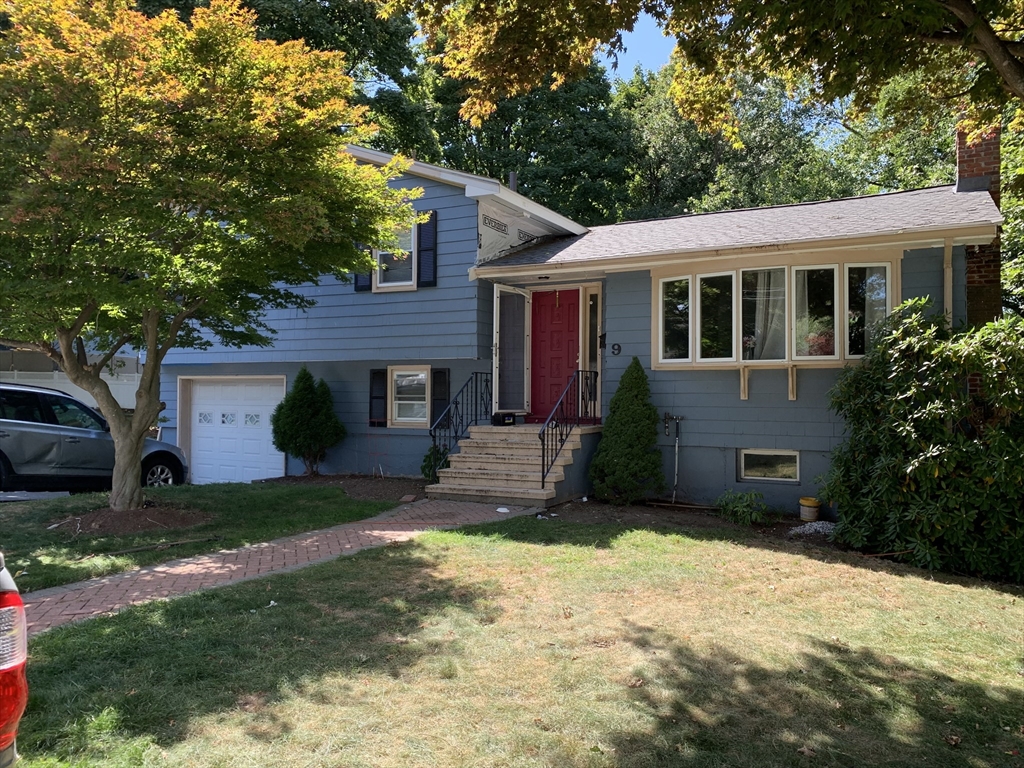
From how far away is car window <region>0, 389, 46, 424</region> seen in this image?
32.3ft

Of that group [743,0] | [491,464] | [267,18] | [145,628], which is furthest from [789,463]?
[267,18]

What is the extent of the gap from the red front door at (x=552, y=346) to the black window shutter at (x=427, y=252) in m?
1.93

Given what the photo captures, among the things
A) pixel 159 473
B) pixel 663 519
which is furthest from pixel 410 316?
pixel 663 519

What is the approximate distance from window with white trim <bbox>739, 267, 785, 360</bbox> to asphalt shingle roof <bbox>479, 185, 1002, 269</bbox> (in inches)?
21.3

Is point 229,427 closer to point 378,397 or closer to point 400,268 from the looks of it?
point 378,397

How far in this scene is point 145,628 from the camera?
4680 mm

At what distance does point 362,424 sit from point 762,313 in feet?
25.5

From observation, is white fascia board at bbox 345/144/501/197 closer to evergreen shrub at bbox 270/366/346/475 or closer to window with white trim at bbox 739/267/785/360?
evergreen shrub at bbox 270/366/346/475

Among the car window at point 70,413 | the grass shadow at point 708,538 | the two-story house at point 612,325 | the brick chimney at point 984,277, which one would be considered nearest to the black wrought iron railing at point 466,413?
the two-story house at point 612,325

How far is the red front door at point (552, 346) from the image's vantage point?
495 inches

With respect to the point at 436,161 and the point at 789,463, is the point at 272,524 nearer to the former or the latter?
the point at 789,463

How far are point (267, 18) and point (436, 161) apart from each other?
7.66 meters

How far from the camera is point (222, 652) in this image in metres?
4.29

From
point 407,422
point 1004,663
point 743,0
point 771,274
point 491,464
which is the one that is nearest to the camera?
point 1004,663
